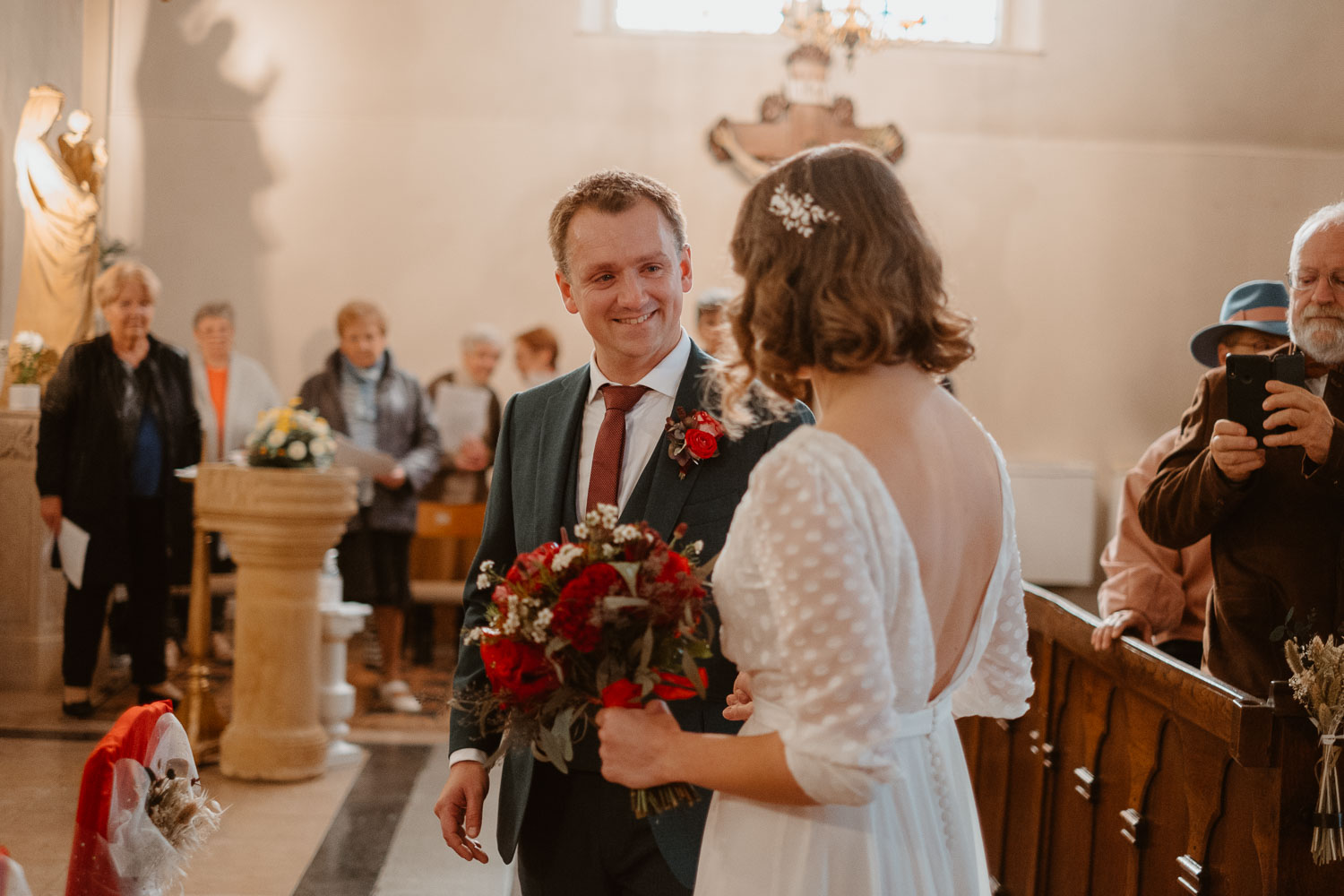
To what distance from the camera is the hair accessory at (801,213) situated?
1.33 m

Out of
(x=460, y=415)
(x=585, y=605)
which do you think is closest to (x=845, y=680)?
(x=585, y=605)

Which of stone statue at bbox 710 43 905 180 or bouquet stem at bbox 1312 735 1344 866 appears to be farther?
stone statue at bbox 710 43 905 180

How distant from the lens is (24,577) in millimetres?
5867

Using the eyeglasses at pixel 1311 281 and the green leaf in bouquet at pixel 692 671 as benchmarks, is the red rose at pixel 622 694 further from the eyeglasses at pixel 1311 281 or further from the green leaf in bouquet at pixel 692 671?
A: the eyeglasses at pixel 1311 281

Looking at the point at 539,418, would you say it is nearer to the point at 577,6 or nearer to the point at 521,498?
the point at 521,498

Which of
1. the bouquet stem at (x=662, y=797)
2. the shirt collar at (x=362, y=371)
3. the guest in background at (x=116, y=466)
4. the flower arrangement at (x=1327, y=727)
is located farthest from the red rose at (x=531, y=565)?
the shirt collar at (x=362, y=371)

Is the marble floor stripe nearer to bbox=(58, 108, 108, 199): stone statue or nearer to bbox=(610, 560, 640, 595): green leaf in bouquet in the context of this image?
bbox=(610, 560, 640, 595): green leaf in bouquet

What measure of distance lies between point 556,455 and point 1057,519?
23.2 feet

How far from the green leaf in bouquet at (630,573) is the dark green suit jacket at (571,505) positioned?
0.46 m

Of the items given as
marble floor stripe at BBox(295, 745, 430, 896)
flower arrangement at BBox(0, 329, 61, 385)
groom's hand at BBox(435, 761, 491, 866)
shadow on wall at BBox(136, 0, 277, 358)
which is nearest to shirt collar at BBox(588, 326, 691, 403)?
groom's hand at BBox(435, 761, 491, 866)

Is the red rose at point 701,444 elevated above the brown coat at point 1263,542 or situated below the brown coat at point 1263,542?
above

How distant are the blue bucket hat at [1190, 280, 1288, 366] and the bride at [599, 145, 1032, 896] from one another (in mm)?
2387

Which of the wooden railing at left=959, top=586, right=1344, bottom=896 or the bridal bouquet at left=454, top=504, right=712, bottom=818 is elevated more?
the bridal bouquet at left=454, top=504, right=712, bottom=818

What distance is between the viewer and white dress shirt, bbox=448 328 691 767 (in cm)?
200
